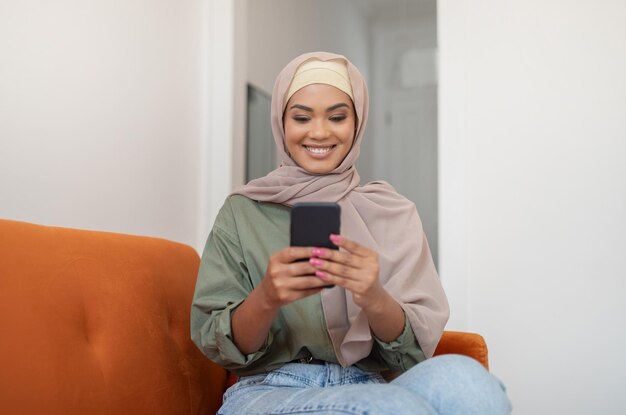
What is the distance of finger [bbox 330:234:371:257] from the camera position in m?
0.96

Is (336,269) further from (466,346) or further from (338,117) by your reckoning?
(466,346)

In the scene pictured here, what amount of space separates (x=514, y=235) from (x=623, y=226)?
1.12 feet

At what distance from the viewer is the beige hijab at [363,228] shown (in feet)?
3.93

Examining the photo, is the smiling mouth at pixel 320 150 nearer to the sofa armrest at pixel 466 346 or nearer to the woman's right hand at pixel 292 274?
the woman's right hand at pixel 292 274

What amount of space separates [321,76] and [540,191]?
3.79ft

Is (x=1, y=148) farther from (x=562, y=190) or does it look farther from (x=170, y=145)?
(x=562, y=190)

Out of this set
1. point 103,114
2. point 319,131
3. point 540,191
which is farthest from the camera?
point 540,191

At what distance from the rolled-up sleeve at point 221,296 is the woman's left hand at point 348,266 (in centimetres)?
25

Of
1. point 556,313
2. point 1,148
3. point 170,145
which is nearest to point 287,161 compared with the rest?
point 1,148

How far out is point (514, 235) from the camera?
219 cm

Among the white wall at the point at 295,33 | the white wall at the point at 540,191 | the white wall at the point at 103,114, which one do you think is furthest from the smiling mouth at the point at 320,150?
the white wall at the point at 295,33

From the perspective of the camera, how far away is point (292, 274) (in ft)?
3.20

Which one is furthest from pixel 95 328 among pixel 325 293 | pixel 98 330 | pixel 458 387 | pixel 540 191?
pixel 540 191

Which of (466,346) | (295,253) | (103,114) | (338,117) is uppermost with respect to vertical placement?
(103,114)
